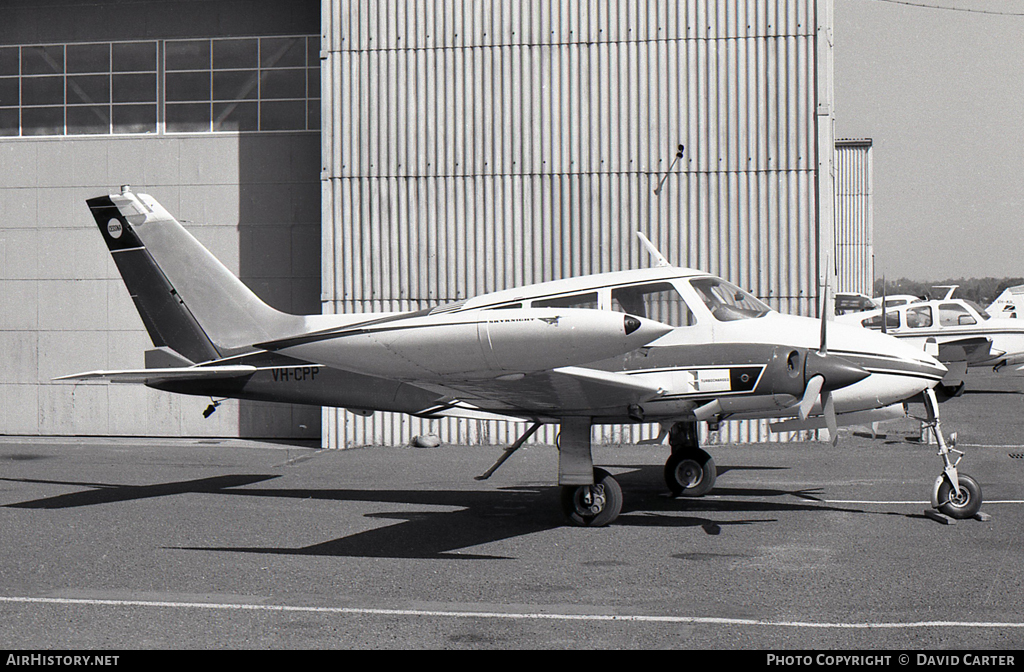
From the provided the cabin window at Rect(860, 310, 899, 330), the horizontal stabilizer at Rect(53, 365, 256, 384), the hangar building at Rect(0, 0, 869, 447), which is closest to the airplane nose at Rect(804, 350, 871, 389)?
the horizontal stabilizer at Rect(53, 365, 256, 384)

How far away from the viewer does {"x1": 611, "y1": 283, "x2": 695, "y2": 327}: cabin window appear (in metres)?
9.46

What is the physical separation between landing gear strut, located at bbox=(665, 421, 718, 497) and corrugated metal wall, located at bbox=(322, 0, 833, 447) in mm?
5084

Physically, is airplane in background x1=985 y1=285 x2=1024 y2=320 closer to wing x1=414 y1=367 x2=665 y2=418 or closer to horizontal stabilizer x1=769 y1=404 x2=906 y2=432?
horizontal stabilizer x1=769 y1=404 x2=906 y2=432

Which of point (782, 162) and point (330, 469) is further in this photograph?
point (782, 162)

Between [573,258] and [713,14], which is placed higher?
[713,14]

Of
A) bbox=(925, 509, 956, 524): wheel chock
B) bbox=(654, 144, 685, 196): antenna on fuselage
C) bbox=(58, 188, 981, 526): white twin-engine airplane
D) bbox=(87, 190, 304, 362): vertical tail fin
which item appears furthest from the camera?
bbox=(654, 144, 685, 196): antenna on fuselage

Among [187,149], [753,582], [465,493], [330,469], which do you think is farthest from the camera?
[187,149]

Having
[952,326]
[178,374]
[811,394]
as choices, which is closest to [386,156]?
[178,374]

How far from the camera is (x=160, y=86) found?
18.6 m

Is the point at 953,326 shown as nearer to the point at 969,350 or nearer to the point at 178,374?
the point at 969,350

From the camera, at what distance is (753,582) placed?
6934 millimetres
